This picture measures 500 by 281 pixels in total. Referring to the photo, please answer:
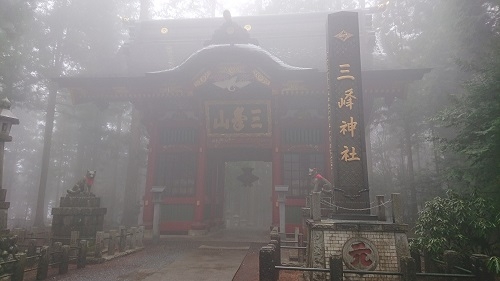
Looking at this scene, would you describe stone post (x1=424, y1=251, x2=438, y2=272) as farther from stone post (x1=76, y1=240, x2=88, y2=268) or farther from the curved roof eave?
the curved roof eave

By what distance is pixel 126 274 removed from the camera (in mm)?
7754

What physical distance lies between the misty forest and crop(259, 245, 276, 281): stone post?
3713 mm

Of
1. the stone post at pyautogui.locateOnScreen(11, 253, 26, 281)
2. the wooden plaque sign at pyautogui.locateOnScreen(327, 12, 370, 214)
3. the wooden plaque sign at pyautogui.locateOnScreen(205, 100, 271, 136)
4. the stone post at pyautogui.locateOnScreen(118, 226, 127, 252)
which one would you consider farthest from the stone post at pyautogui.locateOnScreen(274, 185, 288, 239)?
the stone post at pyautogui.locateOnScreen(11, 253, 26, 281)

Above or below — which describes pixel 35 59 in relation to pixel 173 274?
above

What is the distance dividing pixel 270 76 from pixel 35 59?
45.1ft

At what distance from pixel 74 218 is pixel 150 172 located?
4.93 metres

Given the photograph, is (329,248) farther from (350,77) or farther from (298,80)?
(298,80)

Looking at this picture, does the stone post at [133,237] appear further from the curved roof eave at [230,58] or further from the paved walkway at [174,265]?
the curved roof eave at [230,58]

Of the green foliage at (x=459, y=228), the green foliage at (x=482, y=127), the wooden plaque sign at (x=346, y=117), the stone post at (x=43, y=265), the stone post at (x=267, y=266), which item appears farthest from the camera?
the green foliage at (x=482, y=127)

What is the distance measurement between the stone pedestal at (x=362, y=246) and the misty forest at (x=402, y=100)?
113cm

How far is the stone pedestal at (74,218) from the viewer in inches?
423

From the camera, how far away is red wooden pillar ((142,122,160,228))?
14.9 meters

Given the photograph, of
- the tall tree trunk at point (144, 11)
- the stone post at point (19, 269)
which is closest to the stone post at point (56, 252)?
the stone post at point (19, 269)

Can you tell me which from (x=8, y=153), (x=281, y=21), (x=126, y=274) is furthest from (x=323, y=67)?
(x=8, y=153)
